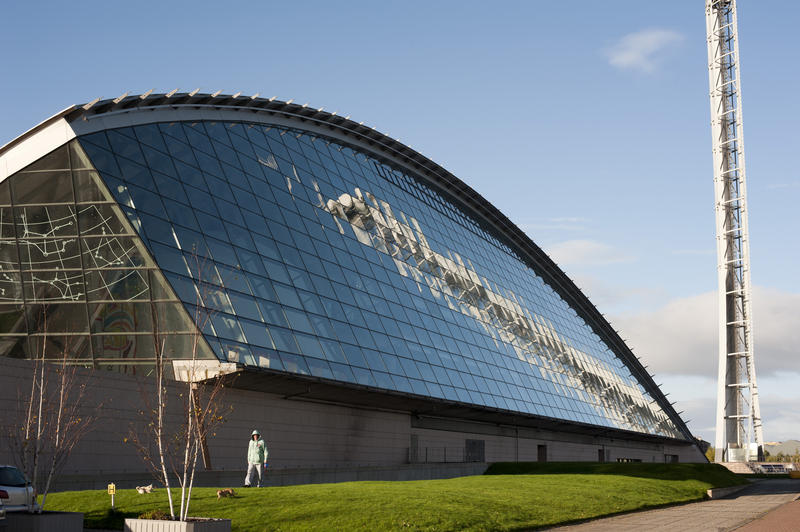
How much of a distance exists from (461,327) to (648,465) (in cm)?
1300

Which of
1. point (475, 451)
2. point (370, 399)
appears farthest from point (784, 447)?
point (370, 399)

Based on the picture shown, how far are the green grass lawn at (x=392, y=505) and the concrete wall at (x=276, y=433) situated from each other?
7.53ft

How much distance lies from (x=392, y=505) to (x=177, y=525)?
6.67m

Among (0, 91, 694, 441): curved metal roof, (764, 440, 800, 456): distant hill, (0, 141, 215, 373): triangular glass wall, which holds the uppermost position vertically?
(0, 91, 694, 441): curved metal roof

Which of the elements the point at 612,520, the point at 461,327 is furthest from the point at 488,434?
the point at 612,520

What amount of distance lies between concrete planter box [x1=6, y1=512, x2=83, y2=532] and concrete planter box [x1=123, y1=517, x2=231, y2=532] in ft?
3.79

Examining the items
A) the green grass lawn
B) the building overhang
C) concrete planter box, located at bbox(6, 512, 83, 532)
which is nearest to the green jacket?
the green grass lawn

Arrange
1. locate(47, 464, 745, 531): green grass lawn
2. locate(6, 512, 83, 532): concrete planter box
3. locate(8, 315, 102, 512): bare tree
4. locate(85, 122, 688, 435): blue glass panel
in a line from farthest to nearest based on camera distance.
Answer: locate(85, 122, 688, 435): blue glass panel, locate(8, 315, 102, 512): bare tree, locate(47, 464, 745, 531): green grass lawn, locate(6, 512, 83, 532): concrete planter box

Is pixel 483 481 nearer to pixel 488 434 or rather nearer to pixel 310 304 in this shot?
pixel 310 304

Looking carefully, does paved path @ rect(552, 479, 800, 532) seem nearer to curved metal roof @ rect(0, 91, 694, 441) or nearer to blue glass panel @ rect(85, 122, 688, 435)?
blue glass panel @ rect(85, 122, 688, 435)

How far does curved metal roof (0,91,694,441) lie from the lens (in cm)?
2953

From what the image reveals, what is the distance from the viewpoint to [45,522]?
1591 centimetres

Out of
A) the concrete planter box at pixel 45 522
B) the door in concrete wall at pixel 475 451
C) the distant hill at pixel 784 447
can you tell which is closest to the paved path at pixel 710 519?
the concrete planter box at pixel 45 522

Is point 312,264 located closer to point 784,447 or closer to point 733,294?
point 733,294
